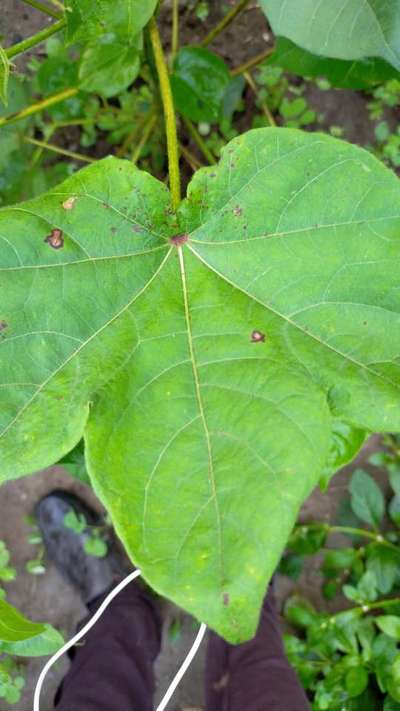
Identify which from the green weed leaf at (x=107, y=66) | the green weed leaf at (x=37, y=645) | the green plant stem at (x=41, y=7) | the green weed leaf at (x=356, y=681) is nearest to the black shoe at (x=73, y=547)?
the green weed leaf at (x=356, y=681)

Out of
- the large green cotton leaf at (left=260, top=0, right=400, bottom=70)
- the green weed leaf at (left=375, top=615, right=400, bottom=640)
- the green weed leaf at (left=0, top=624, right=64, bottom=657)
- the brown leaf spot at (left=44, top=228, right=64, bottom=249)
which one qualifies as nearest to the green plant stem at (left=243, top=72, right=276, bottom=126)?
the large green cotton leaf at (left=260, top=0, right=400, bottom=70)

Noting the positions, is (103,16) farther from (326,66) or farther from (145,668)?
(145,668)

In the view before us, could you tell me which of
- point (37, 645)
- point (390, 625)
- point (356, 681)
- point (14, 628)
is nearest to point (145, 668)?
point (356, 681)

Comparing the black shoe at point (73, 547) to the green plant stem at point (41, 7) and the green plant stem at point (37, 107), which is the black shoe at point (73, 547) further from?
the green plant stem at point (41, 7)

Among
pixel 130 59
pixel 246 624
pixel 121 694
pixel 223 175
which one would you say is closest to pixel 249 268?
pixel 223 175

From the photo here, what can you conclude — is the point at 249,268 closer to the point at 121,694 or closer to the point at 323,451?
the point at 323,451

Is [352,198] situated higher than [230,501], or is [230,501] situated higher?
[352,198]

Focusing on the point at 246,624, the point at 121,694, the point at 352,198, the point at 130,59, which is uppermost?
the point at 130,59
